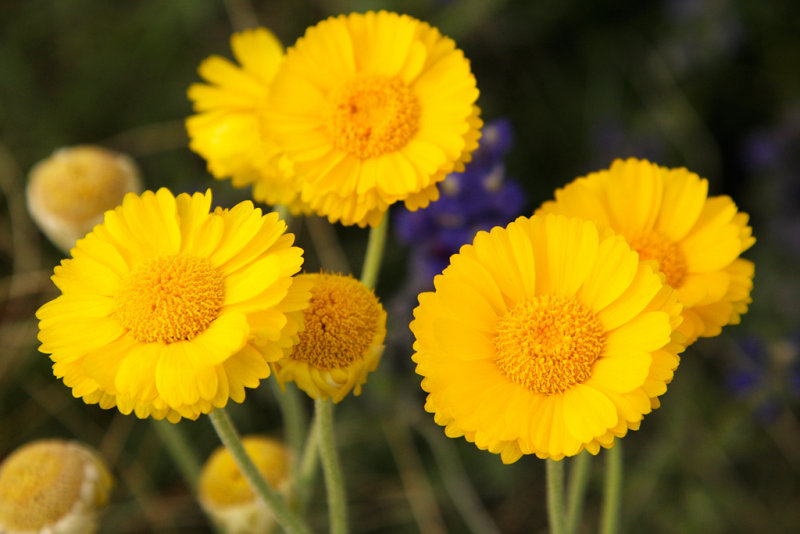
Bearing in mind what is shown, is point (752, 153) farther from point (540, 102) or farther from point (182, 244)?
point (182, 244)

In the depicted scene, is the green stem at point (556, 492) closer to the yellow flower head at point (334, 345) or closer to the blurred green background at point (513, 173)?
the yellow flower head at point (334, 345)

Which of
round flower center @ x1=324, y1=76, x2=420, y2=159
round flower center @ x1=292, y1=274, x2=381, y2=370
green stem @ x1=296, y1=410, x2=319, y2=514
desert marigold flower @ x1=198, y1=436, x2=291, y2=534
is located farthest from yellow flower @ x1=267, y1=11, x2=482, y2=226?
desert marigold flower @ x1=198, y1=436, x2=291, y2=534

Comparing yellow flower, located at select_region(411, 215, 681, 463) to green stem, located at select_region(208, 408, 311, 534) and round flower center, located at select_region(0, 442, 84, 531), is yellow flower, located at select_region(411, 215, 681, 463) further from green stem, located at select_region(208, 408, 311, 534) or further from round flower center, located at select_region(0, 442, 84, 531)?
round flower center, located at select_region(0, 442, 84, 531)

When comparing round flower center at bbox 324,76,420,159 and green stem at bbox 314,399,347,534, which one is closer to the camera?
green stem at bbox 314,399,347,534

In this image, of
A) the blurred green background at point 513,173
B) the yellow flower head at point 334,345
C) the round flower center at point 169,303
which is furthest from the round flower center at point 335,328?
the blurred green background at point 513,173

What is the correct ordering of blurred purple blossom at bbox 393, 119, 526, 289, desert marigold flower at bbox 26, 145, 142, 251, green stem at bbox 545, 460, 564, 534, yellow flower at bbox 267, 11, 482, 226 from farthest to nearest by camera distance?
blurred purple blossom at bbox 393, 119, 526, 289 < desert marigold flower at bbox 26, 145, 142, 251 < yellow flower at bbox 267, 11, 482, 226 < green stem at bbox 545, 460, 564, 534

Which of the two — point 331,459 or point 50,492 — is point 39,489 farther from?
point 331,459

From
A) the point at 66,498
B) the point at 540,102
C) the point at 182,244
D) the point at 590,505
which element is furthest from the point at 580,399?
the point at 540,102
